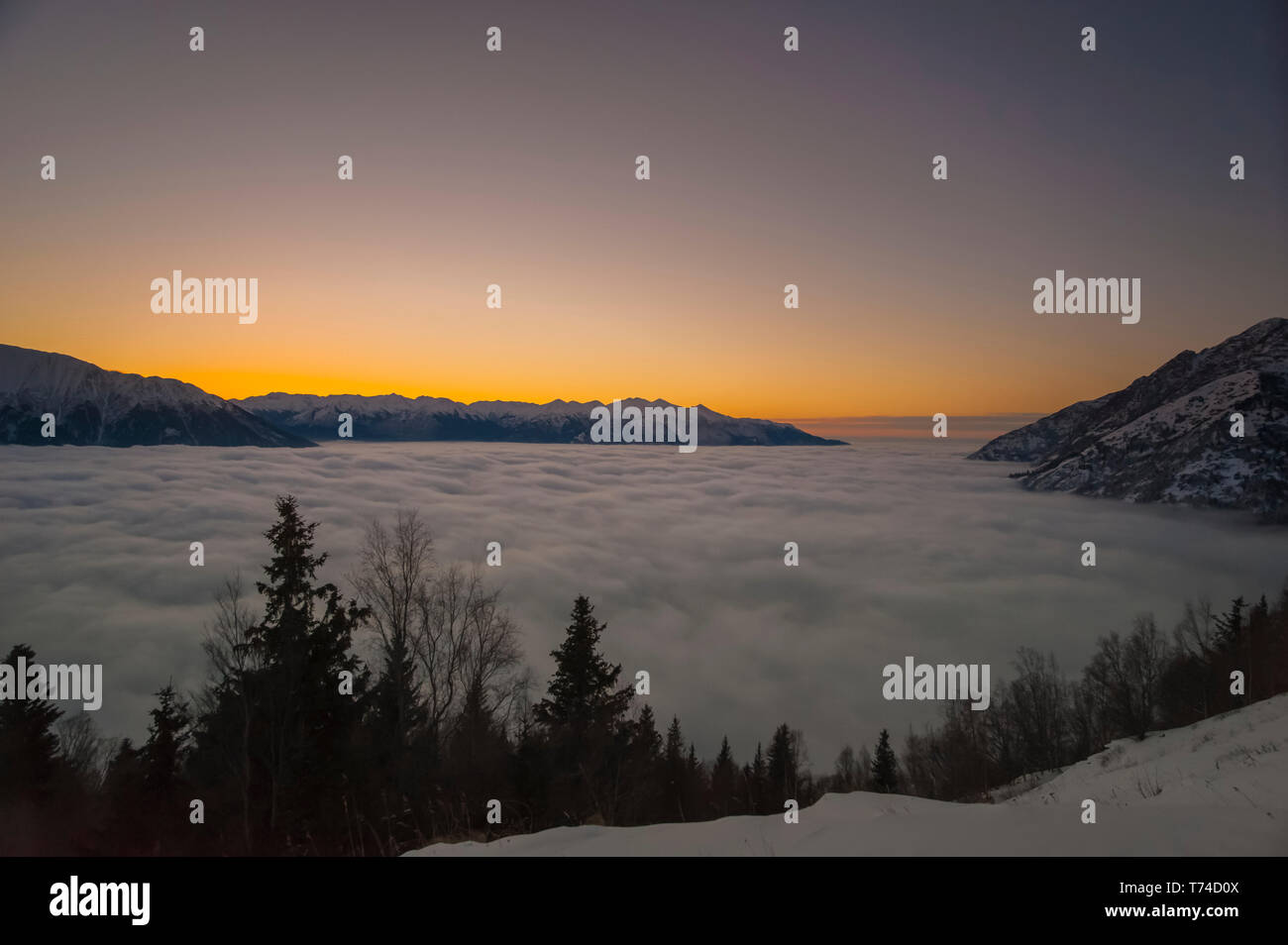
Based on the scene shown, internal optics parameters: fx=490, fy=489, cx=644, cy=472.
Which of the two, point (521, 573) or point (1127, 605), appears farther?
point (521, 573)

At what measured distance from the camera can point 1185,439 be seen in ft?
435

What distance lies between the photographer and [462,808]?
609 centimetres

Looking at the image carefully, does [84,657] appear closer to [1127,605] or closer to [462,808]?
[462,808]

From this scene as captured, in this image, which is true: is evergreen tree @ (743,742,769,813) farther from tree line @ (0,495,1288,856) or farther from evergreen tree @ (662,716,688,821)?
evergreen tree @ (662,716,688,821)

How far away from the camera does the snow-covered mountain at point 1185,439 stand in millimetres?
101938

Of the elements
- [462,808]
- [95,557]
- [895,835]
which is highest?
[895,835]

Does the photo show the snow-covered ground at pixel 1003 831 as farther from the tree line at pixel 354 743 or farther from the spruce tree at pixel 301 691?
the spruce tree at pixel 301 691

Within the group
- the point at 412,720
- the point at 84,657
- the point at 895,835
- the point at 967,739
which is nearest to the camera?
the point at 895,835

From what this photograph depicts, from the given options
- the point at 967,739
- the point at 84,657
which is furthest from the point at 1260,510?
the point at 84,657

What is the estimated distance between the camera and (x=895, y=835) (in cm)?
364

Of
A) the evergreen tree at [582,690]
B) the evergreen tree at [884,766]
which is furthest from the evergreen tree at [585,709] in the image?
the evergreen tree at [884,766]
